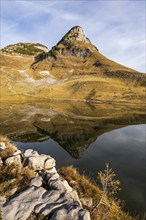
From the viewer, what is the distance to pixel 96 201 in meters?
14.1

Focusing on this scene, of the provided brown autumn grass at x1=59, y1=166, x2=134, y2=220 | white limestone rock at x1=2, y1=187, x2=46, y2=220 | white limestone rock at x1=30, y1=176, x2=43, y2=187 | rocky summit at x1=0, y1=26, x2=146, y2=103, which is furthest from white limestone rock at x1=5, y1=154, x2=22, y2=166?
rocky summit at x1=0, y1=26, x2=146, y2=103

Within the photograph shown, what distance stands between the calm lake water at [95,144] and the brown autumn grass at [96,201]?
331 centimetres

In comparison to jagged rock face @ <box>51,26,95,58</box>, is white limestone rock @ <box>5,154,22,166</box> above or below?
below

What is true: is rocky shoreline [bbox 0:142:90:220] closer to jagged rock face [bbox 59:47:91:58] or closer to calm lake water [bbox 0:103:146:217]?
calm lake water [bbox 0:103:146:217]

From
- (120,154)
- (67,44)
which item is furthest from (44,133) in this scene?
(67,44)

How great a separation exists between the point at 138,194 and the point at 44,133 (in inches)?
1008

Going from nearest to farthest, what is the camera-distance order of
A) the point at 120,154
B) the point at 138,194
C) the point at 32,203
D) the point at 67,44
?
the point at 32,203 → the point at 138,194 → the point at 120,154 → the point at 67,44

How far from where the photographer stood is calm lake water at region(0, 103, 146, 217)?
73.8 feet

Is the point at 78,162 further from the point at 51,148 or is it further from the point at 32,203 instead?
the point at 32,203

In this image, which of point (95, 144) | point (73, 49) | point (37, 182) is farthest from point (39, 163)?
point (73, 49)

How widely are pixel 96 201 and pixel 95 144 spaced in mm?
21501

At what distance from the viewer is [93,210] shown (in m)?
12.2

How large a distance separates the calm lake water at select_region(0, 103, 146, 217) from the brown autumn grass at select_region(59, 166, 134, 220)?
10.9 ft

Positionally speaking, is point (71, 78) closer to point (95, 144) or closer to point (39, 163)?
point (95, 144)
